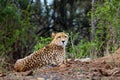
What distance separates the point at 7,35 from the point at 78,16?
4.68 m

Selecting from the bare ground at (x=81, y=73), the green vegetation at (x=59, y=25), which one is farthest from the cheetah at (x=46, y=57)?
the green vegetation at (x=59, y=25)

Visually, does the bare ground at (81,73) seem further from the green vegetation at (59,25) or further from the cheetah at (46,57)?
the green vegetation at (59,25)

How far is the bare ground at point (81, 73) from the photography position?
6879mm

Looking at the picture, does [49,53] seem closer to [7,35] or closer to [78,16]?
[7,35]

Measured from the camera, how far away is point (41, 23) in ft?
69.8

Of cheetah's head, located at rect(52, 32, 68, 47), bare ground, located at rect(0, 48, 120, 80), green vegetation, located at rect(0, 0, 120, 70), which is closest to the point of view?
bare ground, located at rect(0, 48, 120, 80)

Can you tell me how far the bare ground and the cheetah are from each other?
0.60 m

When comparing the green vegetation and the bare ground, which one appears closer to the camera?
the bare ground

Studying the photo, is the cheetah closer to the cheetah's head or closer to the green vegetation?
the cheetah's head

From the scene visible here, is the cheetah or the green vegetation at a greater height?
the cheetah

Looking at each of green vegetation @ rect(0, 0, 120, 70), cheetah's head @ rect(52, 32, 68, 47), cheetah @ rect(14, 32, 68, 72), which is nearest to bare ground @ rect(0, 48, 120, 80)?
cheetah @ rect(14, 32, 68, 72)

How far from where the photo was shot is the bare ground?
6879mm

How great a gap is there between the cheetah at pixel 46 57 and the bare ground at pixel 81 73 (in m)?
0.60

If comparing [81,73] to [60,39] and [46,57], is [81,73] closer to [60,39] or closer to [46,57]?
[46,57]
